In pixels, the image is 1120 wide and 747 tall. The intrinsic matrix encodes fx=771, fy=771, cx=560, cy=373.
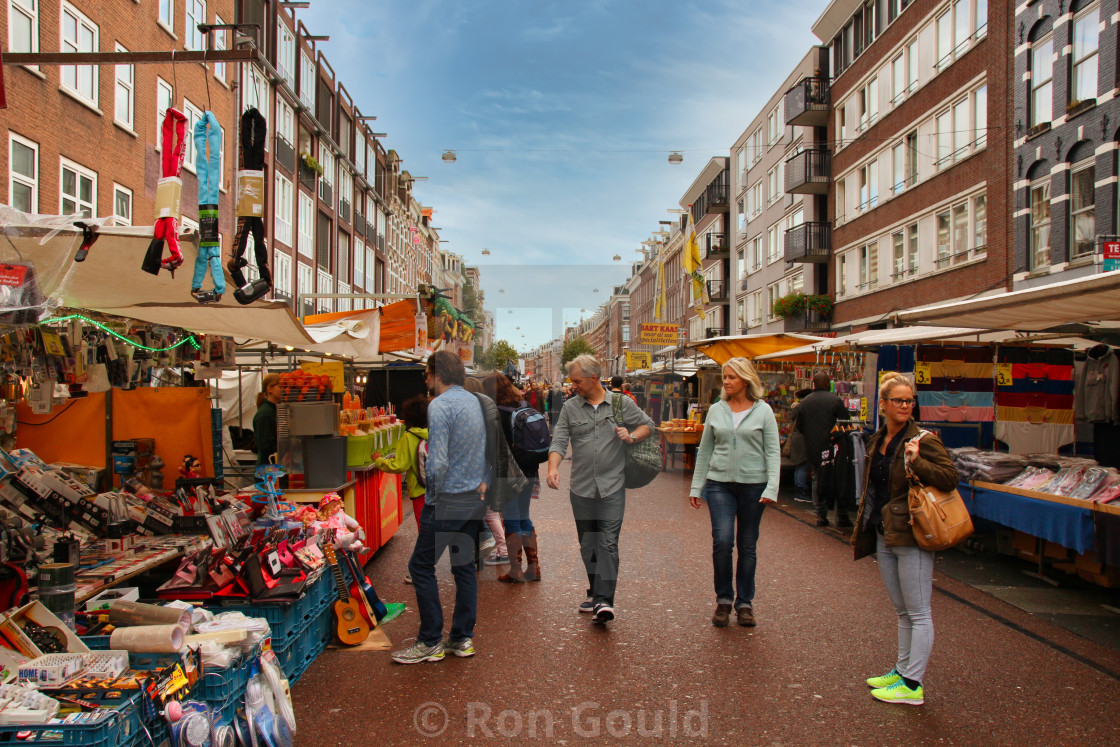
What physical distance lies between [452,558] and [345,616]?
3.01ft

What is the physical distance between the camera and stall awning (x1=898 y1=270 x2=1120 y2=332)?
5125 mm

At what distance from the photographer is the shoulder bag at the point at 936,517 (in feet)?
12.9

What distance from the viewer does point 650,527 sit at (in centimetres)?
930

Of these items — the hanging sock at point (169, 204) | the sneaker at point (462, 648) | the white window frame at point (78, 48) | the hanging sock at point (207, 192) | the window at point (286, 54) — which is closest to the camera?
the hanging sock at point (169, 204)

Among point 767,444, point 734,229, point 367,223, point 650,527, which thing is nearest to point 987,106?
point 650,527

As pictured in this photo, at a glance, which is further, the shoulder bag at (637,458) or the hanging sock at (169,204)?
the shoulder bag at (637,458)

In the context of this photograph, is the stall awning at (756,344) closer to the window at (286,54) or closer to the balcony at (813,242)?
the balcony at (813,242)

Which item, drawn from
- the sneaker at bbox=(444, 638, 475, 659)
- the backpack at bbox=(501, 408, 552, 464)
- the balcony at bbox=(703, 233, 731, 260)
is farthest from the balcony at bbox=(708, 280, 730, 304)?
the sneaker at bbox=(444, 638, 475, 659)

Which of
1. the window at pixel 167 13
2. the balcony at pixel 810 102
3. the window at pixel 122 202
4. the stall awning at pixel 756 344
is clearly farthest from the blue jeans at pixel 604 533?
the balcony at pixel 810 102

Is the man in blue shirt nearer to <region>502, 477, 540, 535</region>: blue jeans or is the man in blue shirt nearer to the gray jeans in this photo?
<region>502, 477, 540, 535</region>: blue jeans

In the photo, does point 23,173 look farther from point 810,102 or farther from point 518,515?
point 810,102

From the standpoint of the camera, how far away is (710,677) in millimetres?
4422

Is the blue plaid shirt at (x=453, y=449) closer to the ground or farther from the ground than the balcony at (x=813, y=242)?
closer to the ground

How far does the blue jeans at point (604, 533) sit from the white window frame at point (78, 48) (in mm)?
14496
